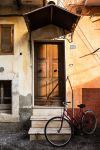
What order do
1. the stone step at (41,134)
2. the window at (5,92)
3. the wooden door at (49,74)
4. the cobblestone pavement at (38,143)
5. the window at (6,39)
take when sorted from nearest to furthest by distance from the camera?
the cobblestone pavement at (38,143) → the stone step at (41,134) → the window at (6,39) → the window at (5,92) → the wooden door at (49,74)

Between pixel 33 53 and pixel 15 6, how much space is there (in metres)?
1.71

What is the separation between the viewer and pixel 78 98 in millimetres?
13359

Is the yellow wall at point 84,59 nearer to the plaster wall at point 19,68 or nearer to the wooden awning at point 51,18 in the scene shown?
the wooden awning at point 51,18

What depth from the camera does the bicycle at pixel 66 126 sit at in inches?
464

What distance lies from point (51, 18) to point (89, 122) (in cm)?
362

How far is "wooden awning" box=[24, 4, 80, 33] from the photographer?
469 inches

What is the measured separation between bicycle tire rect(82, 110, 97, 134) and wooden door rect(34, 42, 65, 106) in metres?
1.37

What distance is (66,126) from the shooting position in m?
12.2

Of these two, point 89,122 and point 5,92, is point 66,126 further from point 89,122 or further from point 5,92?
point 5,92

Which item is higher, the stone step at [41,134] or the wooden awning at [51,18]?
the wooden awning at [51,18]

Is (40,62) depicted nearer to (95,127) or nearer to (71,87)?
(71,87)

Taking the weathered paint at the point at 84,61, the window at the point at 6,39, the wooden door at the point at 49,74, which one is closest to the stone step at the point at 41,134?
the weathered paint at the point at 84,61

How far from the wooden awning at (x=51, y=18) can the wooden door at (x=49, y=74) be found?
2.61 feet

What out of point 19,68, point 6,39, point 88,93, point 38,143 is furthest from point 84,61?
point 38,143
